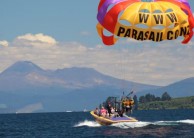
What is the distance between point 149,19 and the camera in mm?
45500

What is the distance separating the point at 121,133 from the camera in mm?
56844

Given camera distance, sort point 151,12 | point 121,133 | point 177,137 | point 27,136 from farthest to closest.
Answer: point 27,136
point 121,133
point 177,137
point 151,12

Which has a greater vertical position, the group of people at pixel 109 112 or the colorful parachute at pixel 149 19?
the colorful parachute at pixel 149 19

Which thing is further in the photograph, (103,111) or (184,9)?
(103,111)

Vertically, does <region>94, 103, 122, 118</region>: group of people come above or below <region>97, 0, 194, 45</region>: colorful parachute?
below

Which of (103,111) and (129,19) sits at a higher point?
(129,19)

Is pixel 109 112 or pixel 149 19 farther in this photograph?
pixel 109 112

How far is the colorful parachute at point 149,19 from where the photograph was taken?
4581 centimetres

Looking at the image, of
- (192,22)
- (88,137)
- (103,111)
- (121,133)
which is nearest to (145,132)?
(121,133)

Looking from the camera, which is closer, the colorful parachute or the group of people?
the colorful parachute

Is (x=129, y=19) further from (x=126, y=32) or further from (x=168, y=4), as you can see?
(x=168, y=4)

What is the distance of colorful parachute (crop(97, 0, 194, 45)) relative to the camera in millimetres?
45812

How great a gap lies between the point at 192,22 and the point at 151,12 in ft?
15.0

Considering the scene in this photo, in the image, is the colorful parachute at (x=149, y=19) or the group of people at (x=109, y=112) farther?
the group of people at (x=109, y=112)
